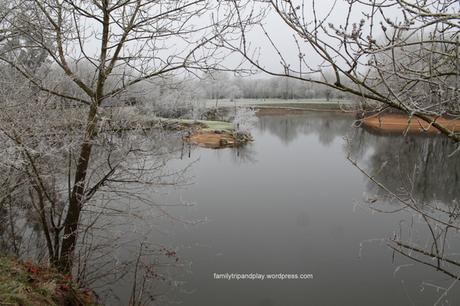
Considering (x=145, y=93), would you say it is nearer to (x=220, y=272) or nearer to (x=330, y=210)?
(x=220, y=272)

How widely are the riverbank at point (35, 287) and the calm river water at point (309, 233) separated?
170 centimetres

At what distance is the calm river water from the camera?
21.9 ft

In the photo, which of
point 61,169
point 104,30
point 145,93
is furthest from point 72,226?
point 104,30

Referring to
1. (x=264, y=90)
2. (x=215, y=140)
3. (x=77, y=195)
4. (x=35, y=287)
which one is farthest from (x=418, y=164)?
(x=264, y=90)

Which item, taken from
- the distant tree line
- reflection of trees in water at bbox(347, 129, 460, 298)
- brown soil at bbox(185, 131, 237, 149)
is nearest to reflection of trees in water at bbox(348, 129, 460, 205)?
reflection of trees in water at bbox(347, 129, 460, 298)

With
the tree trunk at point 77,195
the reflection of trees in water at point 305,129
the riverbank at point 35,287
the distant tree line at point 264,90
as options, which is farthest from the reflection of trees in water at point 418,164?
the distant tree line at point 264,90

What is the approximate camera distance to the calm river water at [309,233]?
666 centimetres

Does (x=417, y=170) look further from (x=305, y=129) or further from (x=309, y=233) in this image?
(x=305, y=129)

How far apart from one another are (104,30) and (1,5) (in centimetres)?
168

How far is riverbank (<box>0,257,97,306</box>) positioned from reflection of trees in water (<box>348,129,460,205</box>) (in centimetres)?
659

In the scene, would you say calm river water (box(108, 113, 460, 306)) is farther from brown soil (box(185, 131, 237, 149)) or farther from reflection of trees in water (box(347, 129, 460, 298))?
brown soil (box(185, 131, 237, 149))

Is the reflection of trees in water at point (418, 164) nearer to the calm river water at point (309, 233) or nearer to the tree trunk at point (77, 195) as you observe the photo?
the calm river water at point (309, 233)

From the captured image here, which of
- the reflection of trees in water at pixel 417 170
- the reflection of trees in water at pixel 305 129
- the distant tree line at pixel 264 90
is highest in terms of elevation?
the distant tree line at pixel 264 90

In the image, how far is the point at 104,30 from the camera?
365 cm
